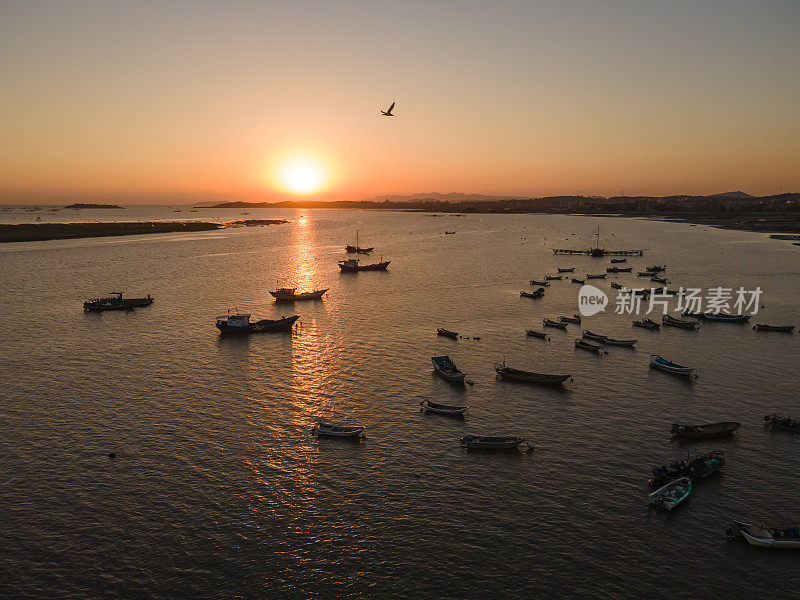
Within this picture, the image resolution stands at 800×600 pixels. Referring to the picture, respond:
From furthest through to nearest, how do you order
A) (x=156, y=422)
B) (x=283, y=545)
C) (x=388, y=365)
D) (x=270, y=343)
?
(x=270, y=343) < (x=388, y=365) < (x=156, y=422) < (x=283, y=545)

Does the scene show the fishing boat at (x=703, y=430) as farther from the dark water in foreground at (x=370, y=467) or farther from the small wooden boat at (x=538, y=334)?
the small wooden boat at (x=538, y=334)

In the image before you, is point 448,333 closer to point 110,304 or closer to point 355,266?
point 110,304

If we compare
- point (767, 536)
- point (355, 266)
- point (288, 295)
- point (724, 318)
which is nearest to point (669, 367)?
point (767, 536)

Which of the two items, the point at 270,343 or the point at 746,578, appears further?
the point at 270,343

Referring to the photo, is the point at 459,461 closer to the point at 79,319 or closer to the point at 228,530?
the point at 228,530

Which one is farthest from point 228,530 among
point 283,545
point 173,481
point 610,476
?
point 610,476

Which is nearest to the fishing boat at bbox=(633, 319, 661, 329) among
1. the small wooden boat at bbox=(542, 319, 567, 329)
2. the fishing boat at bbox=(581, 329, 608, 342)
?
the fishing boat at bbox=(581, 329, 608, 342)
